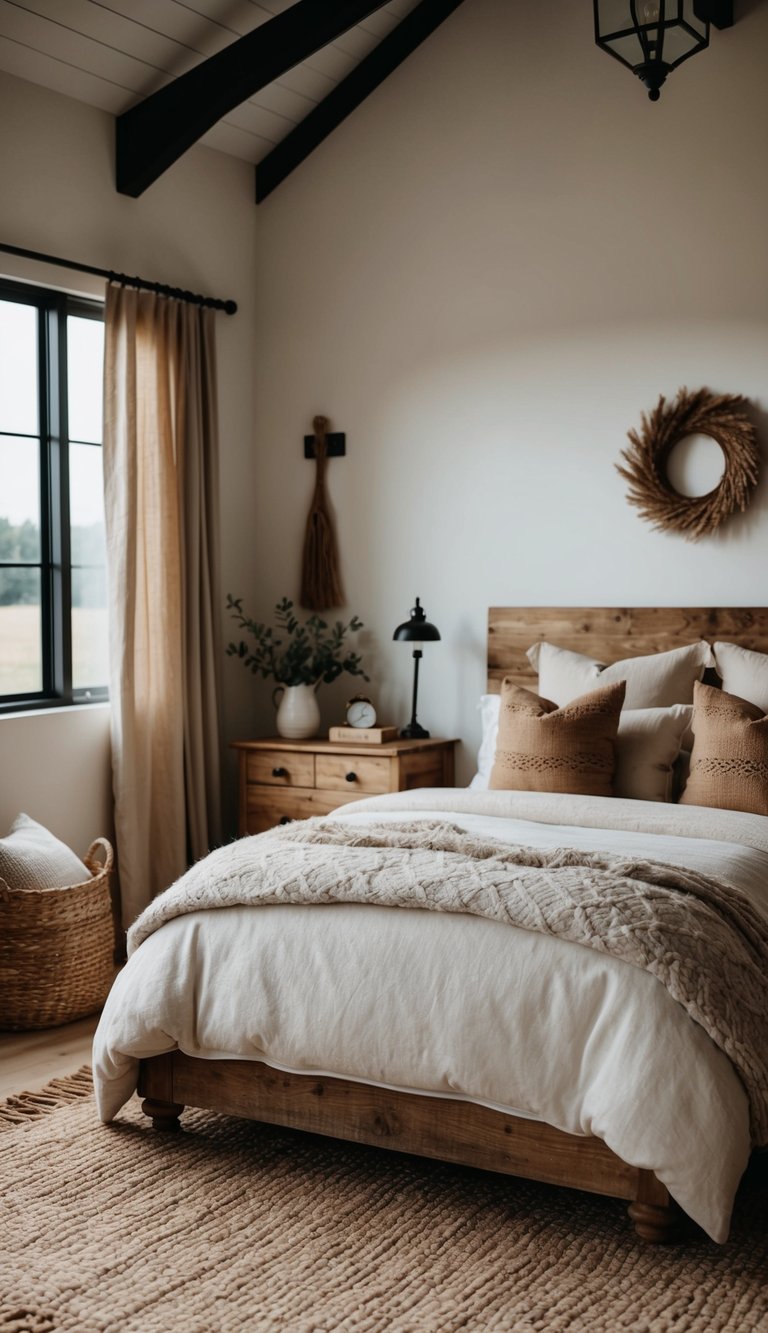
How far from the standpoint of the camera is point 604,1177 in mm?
2289

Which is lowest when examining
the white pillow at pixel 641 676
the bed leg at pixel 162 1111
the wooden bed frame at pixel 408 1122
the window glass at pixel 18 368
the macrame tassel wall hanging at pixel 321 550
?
the bed leg at pixel 162 1111

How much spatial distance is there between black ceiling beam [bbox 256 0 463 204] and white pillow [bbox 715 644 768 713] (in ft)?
8.11

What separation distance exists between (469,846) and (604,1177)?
0.76 meters

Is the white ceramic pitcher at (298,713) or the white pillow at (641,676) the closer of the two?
the white pillow at (641,676)

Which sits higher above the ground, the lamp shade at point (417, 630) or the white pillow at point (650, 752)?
the lamp shade at point (417, 630)

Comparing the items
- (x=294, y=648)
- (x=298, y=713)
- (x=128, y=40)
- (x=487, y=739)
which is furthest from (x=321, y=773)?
(x=128, y=40)

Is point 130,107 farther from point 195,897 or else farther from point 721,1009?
point 721,1009

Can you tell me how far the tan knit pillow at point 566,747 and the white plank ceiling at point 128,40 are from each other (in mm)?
2386

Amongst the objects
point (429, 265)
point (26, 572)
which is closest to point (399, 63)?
point (429, 265)

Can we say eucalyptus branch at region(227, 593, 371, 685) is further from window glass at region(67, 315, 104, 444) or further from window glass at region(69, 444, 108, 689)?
Result: window glass at region(67, 315, 104, 444)

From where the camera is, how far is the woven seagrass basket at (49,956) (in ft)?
11.6

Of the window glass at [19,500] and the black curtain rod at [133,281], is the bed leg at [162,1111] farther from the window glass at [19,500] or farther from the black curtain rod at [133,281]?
the black curtain rod at [133,281]

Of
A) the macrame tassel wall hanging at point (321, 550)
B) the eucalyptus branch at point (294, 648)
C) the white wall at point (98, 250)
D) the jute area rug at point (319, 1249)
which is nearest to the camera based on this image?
the jute area rug at point (319, 1249)

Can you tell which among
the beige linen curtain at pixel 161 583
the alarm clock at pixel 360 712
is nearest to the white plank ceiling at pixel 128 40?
Result: the beige linen curtain at pixel 161 583
